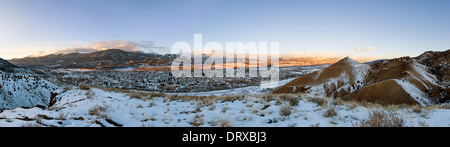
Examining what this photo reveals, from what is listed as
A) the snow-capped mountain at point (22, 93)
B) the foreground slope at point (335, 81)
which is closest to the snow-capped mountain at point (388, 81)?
the foreground slope at point (335, 81)

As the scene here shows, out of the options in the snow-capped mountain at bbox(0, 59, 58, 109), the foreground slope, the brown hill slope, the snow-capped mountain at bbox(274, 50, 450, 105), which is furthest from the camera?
the foreground slope

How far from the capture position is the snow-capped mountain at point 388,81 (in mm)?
17047

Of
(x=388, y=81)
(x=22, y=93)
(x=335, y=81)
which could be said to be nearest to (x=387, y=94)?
(x=388, y=81)

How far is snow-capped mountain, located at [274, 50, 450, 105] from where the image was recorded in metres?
17.0

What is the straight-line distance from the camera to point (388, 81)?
725 inches

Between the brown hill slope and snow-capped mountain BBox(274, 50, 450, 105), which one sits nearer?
the brown hill slope

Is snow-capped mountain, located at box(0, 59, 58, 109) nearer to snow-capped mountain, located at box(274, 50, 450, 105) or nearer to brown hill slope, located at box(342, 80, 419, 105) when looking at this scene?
snow-capped mountain, located at box(274, 50, 450, 105)

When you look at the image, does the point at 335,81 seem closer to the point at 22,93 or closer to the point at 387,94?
the point at 387,94

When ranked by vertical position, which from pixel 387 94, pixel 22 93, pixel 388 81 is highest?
pixel 388 81

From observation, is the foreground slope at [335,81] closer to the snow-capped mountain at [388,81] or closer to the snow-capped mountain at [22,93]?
the snow-capped mountain at [388,81]

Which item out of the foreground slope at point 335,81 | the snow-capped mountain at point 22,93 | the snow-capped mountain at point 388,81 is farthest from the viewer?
the foreground slope at point 335,81

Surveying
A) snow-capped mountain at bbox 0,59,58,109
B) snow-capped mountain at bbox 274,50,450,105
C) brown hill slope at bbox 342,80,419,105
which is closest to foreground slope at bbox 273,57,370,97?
snow-capped mountain at bbox 274,50,450,105

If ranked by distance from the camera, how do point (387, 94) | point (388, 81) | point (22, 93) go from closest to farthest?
point (22, 93)
point (387, 94)
point (388, 81)
